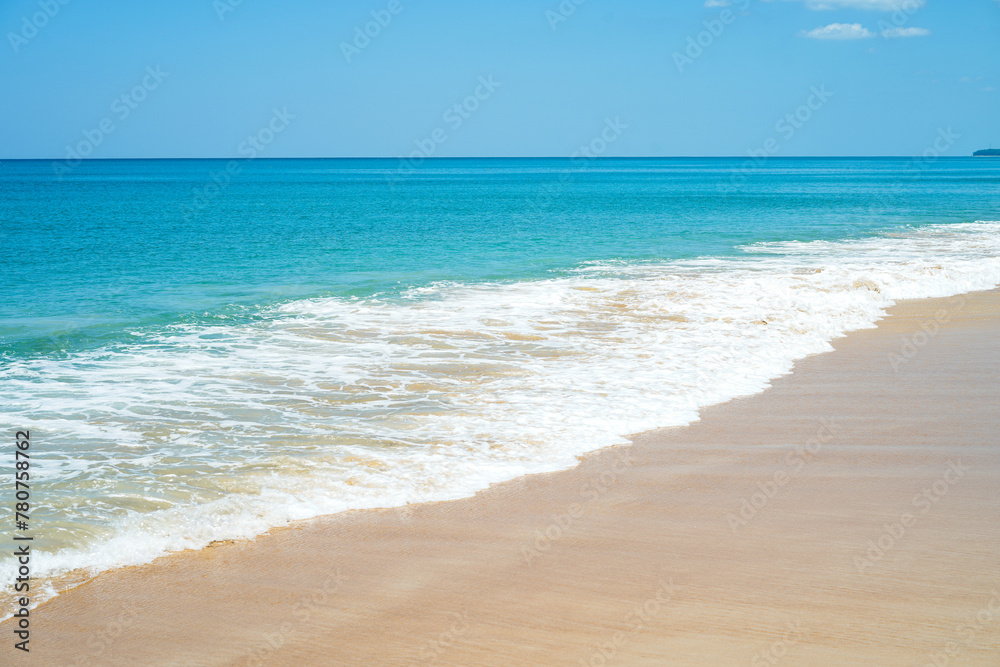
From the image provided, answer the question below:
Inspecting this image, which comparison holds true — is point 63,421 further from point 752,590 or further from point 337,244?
point 337,244

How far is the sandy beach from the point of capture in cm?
361

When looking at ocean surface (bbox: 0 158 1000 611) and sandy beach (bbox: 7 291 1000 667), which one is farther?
ocean surface (bbox: 0 158 1000 611)

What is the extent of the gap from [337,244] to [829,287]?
15.0 m

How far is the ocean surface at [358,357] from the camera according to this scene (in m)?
5.53

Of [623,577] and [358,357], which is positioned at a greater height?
[623,577]

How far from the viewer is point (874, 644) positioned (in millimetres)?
3561

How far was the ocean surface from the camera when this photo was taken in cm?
553

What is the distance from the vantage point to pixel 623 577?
4.24m

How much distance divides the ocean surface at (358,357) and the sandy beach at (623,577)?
44cm

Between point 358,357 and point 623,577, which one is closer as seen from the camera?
point 623,577

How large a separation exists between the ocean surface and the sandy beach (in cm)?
44

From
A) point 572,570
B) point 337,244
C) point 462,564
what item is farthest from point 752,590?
point 337,244

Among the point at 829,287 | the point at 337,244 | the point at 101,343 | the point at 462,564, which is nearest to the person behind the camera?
the point at 462,564

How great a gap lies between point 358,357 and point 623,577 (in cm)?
593
